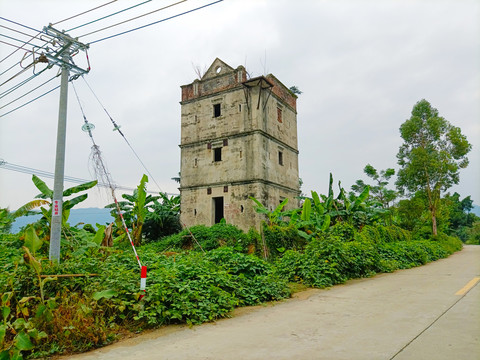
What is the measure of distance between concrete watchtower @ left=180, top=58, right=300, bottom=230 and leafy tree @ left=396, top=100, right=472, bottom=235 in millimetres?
9293

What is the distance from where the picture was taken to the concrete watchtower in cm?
1700

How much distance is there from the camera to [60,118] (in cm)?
672

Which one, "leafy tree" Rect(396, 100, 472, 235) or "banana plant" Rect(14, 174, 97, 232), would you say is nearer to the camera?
"banana plant" Rect(14, 174, 97, 232)

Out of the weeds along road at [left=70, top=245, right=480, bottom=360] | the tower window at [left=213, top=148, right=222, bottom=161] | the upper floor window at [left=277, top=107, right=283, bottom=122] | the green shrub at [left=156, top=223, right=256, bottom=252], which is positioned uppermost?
the upper floor window at [left=277, top=107, right=283, bottom=122]

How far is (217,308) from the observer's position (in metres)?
5.23

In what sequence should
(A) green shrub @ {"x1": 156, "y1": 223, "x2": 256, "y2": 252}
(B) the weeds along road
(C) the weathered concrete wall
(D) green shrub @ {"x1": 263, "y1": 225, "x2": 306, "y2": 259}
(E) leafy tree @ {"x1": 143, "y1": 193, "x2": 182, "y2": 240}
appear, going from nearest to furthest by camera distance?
(B) the weeds along road → (D) green shrub @ {"x1": 263, "y1": 225, "x2": 306, "y2": 259} → (A) green shrub @ {"x1": 156, "y1": 223, "x2": 256, "y2": 252} → (C) the weathered concrete wall → (E) leafy tree @ {"x1": 143, "y1": 193, "x2": 182, "y2": 240}

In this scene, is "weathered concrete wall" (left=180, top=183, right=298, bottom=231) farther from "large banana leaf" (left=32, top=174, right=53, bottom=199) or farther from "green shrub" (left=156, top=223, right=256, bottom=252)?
"large banana leaf" (left=32, top=174, right=53, bottom=199)

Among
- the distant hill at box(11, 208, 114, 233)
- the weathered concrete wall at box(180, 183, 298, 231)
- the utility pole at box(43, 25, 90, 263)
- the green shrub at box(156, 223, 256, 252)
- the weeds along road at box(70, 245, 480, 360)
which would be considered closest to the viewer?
the weeds along road at box(70, 245, 480, 360)

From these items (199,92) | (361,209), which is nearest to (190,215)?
(199,92)

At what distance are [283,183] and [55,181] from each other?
45.9ft

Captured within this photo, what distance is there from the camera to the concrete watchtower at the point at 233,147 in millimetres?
17000

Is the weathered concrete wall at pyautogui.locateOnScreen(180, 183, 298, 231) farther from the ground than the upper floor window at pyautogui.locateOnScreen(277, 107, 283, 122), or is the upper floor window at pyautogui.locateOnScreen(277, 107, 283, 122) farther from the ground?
the upper floor window at pyautogui.locateOnScreen(277, 107, 283, 122)

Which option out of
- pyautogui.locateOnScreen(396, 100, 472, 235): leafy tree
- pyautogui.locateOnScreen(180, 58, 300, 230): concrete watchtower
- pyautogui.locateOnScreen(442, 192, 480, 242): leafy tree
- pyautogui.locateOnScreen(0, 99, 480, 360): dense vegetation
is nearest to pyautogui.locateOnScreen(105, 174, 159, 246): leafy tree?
pyautogui.locateOnScreen(0, 99, 480, 360): dense vegetation

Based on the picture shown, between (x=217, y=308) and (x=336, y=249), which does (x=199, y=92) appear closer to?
(x=336, y=249)
